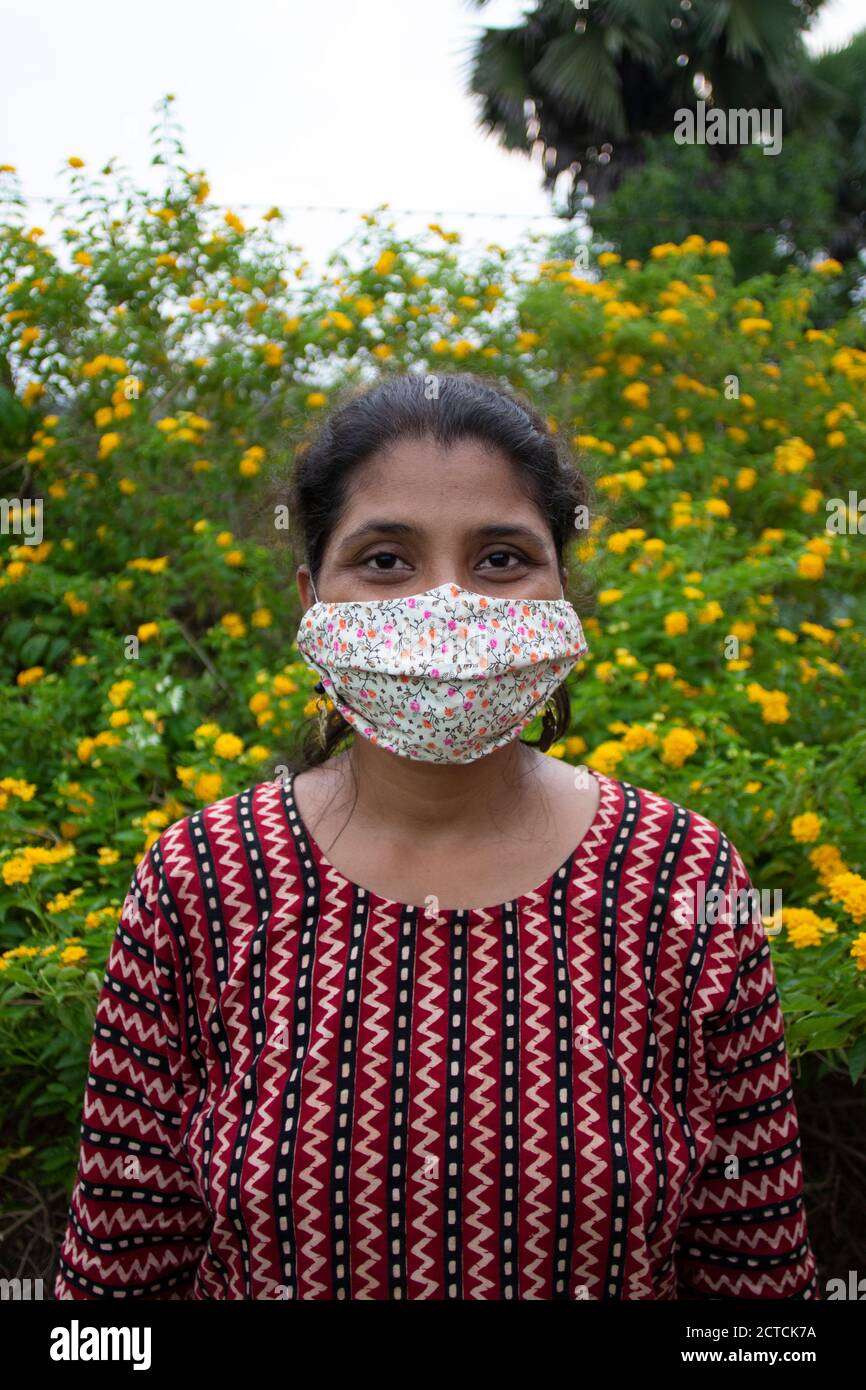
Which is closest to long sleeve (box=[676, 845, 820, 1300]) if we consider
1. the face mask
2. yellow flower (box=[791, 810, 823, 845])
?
the face mask

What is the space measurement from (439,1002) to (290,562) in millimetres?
1200

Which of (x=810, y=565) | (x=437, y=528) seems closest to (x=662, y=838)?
(x=437, y=528)

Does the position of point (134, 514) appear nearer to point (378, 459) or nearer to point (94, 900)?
point (94, 900)

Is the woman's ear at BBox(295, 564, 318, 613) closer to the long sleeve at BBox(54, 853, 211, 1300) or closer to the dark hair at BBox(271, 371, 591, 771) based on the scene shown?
the dark hair at BBox(271, 371, 591, 771)

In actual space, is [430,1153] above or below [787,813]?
below

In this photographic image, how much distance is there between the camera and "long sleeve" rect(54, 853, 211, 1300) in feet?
4.78

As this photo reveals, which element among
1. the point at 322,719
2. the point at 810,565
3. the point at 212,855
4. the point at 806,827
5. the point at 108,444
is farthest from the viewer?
the point at 108,444

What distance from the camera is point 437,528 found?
1420 mm

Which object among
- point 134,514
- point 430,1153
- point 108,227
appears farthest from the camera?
point 108,227

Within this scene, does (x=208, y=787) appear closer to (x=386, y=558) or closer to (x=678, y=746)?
(x=678, y=746)

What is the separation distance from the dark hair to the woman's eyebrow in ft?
0.22
